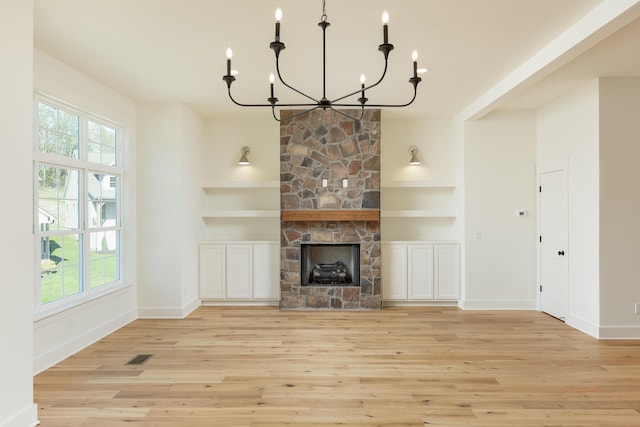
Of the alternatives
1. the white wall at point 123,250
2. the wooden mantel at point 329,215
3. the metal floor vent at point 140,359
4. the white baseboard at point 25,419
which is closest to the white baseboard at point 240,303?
the white wall at point 123,250

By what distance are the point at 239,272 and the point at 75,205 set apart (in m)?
2.40

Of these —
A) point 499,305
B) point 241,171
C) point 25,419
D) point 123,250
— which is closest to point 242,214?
point 241,171

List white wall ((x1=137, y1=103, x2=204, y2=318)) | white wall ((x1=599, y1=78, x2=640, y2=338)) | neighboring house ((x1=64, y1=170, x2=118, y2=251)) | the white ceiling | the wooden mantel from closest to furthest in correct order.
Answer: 1. the white ceiling
2. neighboring house ((x1=64, y1=170, x2=118, y2=251))
3. white wall ((x1=599, y1=78, x2=640, y2=338))
4. white wall ((x1=137, y1=103, x2=204, y2=318))
5. the wooden mantel

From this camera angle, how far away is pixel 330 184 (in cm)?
556

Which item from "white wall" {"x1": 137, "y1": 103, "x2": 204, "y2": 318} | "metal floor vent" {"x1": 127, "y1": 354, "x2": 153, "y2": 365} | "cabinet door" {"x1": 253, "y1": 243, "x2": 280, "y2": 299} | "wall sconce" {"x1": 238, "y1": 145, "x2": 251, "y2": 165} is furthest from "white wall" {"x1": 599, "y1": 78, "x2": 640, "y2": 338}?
"white wall" {"x1": 137, "y1": 103, "x2": 204, "y2": 318}

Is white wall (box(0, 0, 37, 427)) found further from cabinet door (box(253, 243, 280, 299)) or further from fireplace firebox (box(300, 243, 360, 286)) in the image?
fireplace firebox (box(300, 243, 360, 286))

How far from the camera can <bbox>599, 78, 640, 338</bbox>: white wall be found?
4.21 m

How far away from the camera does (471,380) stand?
3.20m

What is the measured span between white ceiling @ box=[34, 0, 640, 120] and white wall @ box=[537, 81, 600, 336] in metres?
0.33

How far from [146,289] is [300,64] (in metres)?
3.58

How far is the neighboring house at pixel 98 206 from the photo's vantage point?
4000mm

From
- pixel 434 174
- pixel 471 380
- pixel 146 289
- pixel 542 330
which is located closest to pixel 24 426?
pixel 146 289

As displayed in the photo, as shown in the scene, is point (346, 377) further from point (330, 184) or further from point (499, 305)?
point (499, 305)

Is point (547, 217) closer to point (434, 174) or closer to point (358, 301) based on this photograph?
point (434, 174)
